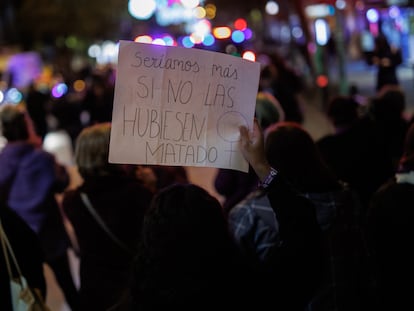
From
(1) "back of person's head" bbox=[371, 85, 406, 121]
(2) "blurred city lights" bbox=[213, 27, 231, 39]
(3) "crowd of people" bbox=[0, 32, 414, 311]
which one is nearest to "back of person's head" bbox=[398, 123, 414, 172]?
(3) "crowd of people" bbox=[0, 32, 414, 311]

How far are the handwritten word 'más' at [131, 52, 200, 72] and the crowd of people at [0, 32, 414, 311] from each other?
322 mm

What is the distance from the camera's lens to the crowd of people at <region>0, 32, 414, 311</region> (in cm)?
187

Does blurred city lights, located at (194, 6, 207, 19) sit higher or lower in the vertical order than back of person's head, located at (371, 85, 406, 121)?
higher

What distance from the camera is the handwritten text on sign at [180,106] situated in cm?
230

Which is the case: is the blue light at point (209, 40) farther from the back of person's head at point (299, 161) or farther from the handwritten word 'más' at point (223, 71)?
the handwritten word 'más' at point (223, 71)

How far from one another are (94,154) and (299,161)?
1.28m

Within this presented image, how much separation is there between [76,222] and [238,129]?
1431mm

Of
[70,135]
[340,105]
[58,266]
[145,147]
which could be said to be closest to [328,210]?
[145,147]

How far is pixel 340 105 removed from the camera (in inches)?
198

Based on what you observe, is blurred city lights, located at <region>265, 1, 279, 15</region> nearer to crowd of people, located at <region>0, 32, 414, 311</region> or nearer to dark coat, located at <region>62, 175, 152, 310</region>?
crowd of people, located at <region>0, 32, 414, 311</region>

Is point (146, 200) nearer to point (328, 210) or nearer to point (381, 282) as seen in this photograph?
point (328, 210)

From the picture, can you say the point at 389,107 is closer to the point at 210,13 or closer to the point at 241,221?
the point at 241,221

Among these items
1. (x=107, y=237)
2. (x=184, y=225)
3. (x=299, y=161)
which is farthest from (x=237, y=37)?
(x=184, y=225)

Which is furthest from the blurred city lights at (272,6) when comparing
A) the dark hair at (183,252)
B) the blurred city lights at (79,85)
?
the dark hair at (183,252)
